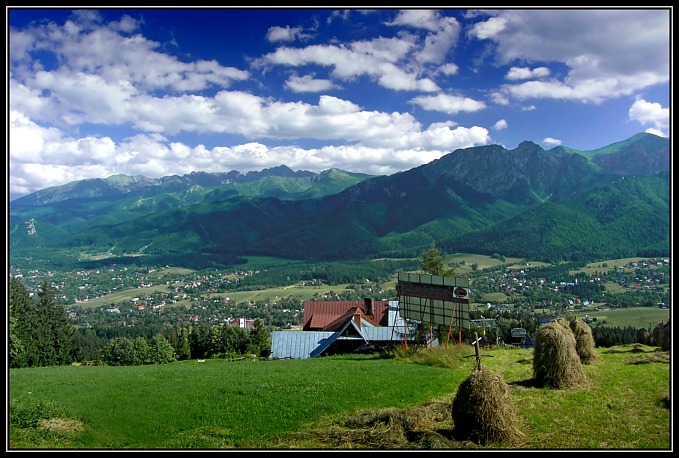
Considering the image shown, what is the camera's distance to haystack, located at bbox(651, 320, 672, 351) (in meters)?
24.4

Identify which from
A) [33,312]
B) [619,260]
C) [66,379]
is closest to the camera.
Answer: [66,379]

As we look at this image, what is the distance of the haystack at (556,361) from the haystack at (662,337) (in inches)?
425

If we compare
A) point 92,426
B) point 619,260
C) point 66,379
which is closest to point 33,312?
point 66,379

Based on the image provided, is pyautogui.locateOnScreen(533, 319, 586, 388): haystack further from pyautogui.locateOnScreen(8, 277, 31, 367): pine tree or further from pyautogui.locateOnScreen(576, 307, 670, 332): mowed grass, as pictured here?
pyautogui.locateOnScreen(576, 307, 670, 332): mowed grass

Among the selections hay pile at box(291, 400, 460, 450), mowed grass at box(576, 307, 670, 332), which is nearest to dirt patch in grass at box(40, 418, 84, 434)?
hay pile at box(291, 400, 460, 450)

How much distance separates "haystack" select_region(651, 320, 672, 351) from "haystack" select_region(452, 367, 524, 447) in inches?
684

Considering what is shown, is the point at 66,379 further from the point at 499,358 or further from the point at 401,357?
the point at 499,358

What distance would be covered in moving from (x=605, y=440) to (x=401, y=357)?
16.3m

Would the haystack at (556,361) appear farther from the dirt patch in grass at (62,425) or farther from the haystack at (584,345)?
the dirt patch in grass at (62,425)

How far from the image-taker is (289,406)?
1403 cm

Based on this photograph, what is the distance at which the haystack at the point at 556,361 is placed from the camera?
635 inches

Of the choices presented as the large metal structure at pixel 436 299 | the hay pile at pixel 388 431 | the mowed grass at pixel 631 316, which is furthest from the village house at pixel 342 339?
the mowed grass at pixel 631 316

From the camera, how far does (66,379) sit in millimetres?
18797

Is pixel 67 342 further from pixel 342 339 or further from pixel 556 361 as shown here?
pixel 556 361
